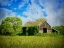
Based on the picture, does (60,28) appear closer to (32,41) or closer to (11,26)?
(32,41)

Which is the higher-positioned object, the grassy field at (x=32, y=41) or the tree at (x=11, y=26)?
the tree at (x=11, y=26)

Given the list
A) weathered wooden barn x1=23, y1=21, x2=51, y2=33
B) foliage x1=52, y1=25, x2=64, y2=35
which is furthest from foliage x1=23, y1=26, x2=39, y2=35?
foliage x1=52, y1=25, x2=64, y2=35

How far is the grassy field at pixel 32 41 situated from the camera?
2.63 meters

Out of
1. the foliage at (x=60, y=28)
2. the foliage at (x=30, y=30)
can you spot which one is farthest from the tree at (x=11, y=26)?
the foliage at (x=60, y=28)

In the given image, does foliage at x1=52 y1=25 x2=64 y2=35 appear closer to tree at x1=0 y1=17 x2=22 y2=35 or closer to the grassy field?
the grassy field

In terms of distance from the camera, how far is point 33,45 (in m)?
2.65

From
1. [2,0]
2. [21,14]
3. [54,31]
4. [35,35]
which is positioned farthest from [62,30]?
[2,0]

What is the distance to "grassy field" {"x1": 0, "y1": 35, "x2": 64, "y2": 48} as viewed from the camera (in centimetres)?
263

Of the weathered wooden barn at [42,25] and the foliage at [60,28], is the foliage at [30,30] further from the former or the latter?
the foliage at [60,28]

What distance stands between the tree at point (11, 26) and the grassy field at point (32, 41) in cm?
7

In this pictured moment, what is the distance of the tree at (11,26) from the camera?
268 centimetres

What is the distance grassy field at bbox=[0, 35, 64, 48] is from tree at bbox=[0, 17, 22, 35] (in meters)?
0.07

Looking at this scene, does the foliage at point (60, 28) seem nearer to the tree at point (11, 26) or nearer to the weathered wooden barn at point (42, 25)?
the weathered wooden barn at point (42, 25)

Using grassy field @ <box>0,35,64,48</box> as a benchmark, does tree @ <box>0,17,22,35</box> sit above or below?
above
